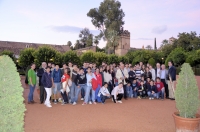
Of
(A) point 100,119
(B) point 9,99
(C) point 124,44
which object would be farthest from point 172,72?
(C) point 124,44

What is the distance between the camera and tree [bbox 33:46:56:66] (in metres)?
27.0

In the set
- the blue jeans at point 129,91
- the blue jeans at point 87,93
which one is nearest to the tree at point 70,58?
the blue jeans at point 129,91

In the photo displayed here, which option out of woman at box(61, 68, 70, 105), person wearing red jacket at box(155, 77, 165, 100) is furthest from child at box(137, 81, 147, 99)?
woman at box(61, 68, 70, 105)

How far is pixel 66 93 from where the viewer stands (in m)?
8.71

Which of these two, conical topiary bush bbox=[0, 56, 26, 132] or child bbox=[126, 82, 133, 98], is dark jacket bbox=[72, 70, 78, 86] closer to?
child bbox=[126, 82, 133, 98]

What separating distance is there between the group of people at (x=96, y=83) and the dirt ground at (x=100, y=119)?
873 mm

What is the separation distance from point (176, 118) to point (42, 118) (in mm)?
4212

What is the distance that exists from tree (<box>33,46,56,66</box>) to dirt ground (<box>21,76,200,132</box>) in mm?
19824

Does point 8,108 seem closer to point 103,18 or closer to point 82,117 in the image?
point 82,117

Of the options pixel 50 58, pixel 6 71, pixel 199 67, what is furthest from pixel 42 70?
pixel 199 67

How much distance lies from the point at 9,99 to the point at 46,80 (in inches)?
215

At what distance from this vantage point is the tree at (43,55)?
2702 cm

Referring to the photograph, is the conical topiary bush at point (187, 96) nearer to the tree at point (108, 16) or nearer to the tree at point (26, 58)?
the tree at point (26, 58)

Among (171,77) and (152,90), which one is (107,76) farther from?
(171,77)
